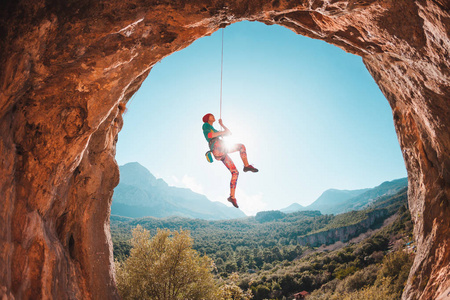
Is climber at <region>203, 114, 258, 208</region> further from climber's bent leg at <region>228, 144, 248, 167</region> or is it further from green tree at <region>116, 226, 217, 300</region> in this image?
green tree at <region>116, 226, 217, 300</region>

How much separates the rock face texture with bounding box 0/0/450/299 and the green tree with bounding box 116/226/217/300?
7286 millimetres

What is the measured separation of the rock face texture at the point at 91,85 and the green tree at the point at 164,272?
7.29 meters

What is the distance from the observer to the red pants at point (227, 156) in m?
9.22

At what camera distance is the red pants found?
922cm

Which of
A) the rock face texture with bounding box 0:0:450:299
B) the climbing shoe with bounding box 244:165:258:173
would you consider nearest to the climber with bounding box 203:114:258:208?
the climbing shoe with bounding box 244:165:258:173

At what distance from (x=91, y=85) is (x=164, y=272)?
1339cm

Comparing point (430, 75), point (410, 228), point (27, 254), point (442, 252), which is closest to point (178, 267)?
point (27, 254)

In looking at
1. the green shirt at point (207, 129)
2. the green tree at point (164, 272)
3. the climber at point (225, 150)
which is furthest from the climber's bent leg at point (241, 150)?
the green tree at point (164, 272)

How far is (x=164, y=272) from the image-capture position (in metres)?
15.2

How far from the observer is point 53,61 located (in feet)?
16.0

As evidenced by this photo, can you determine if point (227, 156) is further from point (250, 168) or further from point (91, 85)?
point (91, 85)

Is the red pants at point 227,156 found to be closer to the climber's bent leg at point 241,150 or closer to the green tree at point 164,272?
the climber's bent leg at point 241,150

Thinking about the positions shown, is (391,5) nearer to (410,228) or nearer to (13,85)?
(13,85)

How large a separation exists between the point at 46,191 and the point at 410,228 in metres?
72.5
